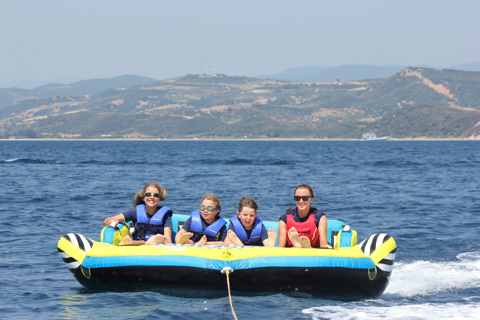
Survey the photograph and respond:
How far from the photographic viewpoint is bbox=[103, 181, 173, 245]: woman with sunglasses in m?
10.4

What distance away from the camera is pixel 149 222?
34.9ft

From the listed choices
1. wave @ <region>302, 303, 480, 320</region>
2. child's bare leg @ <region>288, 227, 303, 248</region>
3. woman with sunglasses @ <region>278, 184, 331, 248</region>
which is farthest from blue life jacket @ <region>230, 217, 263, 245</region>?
wave @ <region>302, 303, 480, 320</region>

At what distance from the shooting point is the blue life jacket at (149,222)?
416 inches

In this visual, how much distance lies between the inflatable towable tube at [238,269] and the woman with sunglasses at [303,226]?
1.36 feet

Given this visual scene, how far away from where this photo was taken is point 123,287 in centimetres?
987

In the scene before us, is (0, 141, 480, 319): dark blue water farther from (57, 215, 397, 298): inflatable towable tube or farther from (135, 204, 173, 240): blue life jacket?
(135, 204, 173, 240): blue life jacket

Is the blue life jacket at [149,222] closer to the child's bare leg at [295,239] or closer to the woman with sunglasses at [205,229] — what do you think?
the woman with sunglasses at [205,229]

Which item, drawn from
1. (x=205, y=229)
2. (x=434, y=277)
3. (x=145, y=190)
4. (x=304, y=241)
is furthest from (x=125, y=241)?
(x=434, y=277)

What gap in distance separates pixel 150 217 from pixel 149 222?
83 millimetres

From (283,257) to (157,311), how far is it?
1915mm

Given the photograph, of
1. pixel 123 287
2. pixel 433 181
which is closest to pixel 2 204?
pixel 123 287

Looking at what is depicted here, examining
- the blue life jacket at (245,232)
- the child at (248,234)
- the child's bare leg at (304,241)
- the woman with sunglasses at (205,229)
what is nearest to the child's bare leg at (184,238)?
the woman with sunglasses at (205,229)

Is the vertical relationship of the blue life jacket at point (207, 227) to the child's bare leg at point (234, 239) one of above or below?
Result: above

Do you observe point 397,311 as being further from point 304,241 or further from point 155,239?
point 155,239
